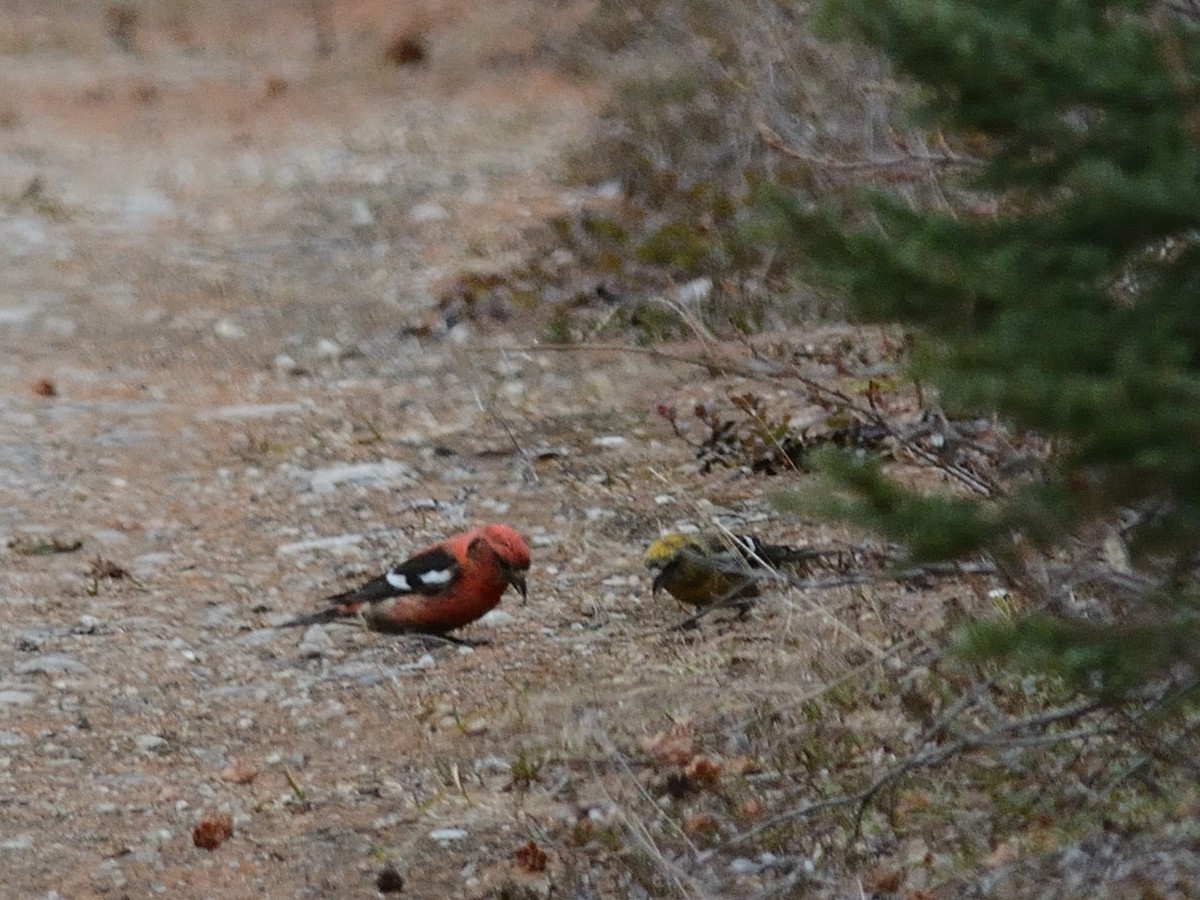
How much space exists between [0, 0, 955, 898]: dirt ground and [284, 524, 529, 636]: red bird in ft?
0.35

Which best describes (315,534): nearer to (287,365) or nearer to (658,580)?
(658,580)

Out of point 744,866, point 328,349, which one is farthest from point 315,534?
point 744,866

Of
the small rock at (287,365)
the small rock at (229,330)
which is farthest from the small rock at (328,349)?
the small rock at (229,330)

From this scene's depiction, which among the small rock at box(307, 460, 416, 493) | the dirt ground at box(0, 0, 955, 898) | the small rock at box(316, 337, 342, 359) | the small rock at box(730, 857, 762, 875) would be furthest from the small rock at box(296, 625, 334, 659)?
the small rock at box(316, 337, 342, 359)

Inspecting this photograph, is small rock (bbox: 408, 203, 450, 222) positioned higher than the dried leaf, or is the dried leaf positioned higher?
the dried leaf

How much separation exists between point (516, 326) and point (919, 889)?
550 cm

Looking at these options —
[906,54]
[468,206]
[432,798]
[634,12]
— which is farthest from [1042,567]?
[634,12]

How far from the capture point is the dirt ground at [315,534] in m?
4.42

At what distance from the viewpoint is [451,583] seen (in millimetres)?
5449

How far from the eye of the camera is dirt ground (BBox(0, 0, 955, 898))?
4.42 metres

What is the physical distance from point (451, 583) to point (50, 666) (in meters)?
1.12

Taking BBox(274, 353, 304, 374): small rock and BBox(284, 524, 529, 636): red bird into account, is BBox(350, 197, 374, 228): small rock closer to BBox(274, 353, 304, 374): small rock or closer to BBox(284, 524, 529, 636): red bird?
BBox(274, 353, 304, 374): small rock

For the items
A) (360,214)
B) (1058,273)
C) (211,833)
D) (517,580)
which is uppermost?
(1058,273)

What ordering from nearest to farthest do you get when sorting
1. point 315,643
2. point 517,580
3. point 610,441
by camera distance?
point 517,580 < point 315,643 < point 610,441
